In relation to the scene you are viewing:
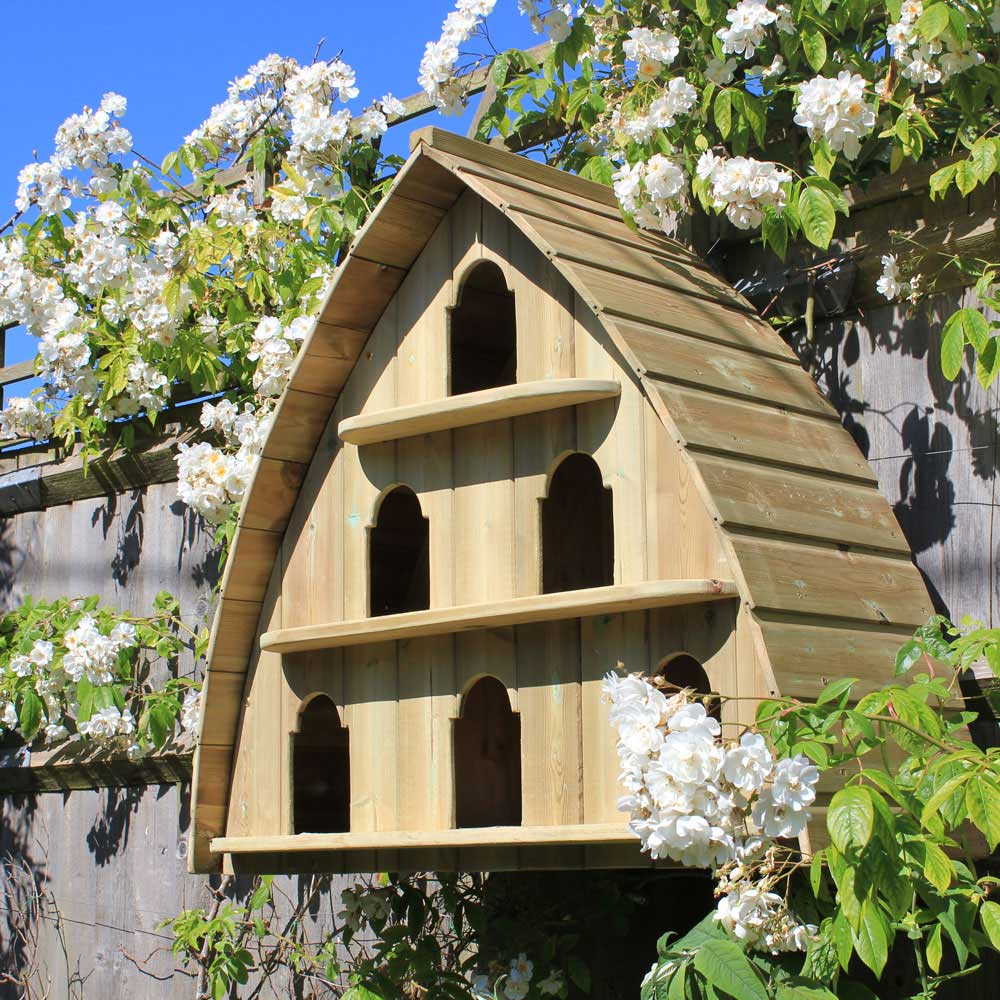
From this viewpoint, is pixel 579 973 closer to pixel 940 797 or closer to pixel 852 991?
pixel 852 991

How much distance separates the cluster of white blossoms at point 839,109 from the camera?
10.9ft

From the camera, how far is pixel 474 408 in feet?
10.4

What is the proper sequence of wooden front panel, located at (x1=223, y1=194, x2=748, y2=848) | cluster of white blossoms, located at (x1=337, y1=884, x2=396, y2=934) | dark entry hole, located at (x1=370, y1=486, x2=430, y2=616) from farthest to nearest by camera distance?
dark entry hole, located at (x1=370, y1=486, x2=430, y2=616) → cluster of white blossoms, located at (x1=337, y1=884, x2=396, y2=934) → wooden front panel, located at (x1=223, y1=194, x2=748, y2=848)

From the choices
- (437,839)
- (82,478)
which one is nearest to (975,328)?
(437,839)

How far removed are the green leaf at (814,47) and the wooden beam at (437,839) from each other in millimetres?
1830

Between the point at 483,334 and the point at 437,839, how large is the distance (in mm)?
1394

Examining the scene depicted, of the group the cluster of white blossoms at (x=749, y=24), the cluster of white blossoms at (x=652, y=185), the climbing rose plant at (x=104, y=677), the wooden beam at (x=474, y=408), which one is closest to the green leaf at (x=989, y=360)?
the wooden beam at (x=474, y=408)

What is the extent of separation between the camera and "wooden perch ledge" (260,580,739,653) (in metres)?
2.78

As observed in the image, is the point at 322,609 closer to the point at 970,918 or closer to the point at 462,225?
the point at 462,225

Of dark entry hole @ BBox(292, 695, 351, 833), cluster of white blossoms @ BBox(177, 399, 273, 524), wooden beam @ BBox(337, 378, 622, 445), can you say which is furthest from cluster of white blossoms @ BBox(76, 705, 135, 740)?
wooden beam @ BBox(337, 378, 622, 445)

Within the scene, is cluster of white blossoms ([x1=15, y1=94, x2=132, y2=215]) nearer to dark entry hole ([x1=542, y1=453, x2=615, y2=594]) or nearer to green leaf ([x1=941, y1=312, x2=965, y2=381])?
dark entry hole ([x1=542, y1=453, x2=615, y2=594])

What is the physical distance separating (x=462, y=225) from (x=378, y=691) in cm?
109

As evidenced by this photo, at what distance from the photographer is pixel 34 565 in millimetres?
5758

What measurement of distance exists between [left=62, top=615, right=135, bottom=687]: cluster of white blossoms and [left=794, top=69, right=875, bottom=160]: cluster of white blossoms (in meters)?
2.78
